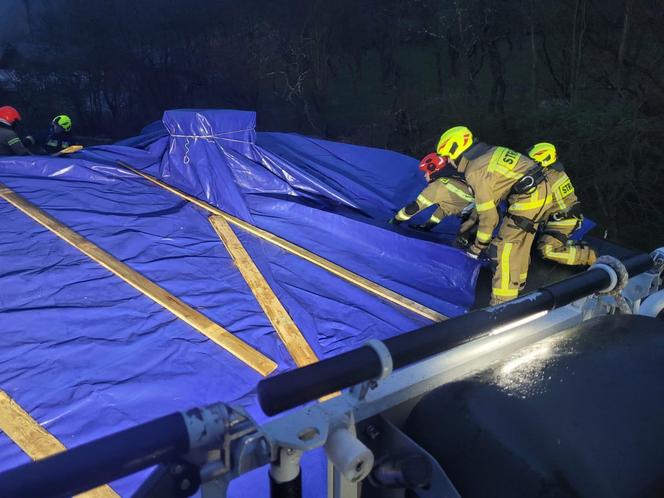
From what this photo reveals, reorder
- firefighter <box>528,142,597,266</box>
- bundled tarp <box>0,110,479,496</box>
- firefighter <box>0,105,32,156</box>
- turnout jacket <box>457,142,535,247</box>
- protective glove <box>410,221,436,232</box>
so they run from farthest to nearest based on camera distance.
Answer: firefighter <box>0,105,32,156</box>, protective glove <box>410,221,436,232</box>, firefighter <box>528,142,597,266</box>, turnout jacket <box>457,142,535,247</box>, bundled tarp <box>0,110,479,496</box>

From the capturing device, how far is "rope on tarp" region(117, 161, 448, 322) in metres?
3.67

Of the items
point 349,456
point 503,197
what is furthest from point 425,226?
point 349,456

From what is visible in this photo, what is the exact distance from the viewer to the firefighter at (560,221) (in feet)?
14.9

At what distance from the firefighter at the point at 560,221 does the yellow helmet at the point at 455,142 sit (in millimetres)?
752

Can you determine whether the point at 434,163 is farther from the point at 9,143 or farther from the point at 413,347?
the point at 9,143

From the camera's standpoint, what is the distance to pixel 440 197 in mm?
4652

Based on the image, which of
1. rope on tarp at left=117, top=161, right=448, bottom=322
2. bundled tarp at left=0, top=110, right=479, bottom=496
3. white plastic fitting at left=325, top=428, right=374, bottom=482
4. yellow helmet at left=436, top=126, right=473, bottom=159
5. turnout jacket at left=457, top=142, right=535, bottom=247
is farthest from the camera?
yellow helmet at left=436, top=126, right=473, bottom=159

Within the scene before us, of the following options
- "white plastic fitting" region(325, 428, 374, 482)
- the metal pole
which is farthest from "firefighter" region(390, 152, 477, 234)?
"white plastic fitting" region(325, 428, 374, 482)

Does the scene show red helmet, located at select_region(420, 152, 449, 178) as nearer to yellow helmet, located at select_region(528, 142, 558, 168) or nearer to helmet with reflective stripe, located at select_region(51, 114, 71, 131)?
yellow helmet, located at select_region(528, 142, 558, 168)

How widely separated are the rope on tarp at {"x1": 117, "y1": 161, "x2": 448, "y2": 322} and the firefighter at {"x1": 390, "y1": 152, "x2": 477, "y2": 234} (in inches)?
36.2

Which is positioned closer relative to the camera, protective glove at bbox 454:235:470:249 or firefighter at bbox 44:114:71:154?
protective glove at bbox 454:235:470:249

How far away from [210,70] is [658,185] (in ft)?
40.9

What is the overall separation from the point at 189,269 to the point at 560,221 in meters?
3.46

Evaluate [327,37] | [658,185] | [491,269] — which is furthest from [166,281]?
[327,37]
